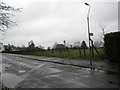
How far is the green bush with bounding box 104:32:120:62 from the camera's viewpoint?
698 inches

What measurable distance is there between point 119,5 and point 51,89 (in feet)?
51.4

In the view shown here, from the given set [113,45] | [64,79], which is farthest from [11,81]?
[113,45]

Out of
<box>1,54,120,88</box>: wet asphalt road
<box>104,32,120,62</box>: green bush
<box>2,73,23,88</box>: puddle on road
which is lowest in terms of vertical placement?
<box>2,73,23,88</box>: puddle on road

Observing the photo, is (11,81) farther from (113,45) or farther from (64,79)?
(113,45)

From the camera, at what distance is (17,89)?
32.3ft

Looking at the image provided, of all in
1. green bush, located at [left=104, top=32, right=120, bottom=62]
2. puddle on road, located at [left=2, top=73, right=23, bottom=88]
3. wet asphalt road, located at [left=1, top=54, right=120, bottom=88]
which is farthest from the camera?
green bush, located at [left=104, top=32, right=120, bottom=62]

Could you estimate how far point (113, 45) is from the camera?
18.5 meters

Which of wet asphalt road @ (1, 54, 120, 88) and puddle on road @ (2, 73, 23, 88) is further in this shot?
puddle on road @ (2, 73, 23, 88)

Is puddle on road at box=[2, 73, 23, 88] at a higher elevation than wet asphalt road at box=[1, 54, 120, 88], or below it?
below

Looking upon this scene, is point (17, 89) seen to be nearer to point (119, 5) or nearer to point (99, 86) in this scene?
point (99, 86)

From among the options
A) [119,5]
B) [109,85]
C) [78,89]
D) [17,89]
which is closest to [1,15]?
[17,89]

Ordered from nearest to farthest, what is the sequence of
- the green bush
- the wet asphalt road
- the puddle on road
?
1. the wet asphalt road
2. the puddle on road
3. the green bush

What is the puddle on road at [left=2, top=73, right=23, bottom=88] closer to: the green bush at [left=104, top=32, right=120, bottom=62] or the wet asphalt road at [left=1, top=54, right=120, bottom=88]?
the wet asphalt road at [left=1, top=54, right=120, bottom=88]

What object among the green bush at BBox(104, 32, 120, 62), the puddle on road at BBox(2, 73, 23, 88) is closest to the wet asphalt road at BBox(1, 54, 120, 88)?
the puddle on road at BBox(2, 73, 23, 88)
